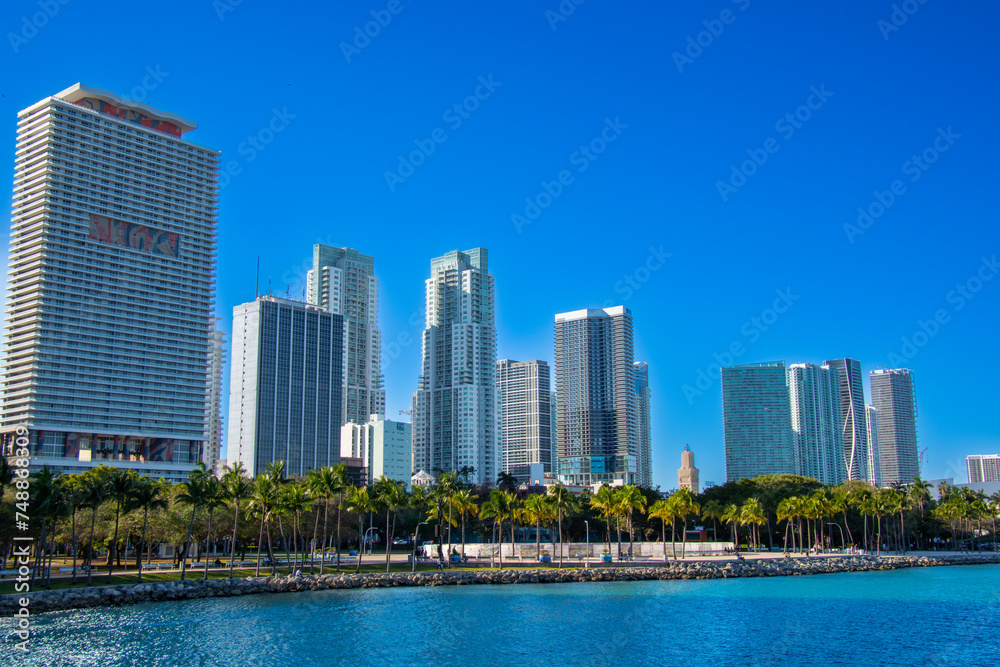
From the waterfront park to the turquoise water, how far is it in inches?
561

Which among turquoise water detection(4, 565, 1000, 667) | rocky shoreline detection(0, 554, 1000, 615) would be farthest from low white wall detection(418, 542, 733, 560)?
turquoise water detection(4, 565, 1000, 667)

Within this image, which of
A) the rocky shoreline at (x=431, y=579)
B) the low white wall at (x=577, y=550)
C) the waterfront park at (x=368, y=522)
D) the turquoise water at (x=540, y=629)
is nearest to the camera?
the turquoise water at (x=540, y=629)

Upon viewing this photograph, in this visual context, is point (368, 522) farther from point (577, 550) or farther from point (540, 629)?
point (540, 629)

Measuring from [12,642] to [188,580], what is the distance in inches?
1194

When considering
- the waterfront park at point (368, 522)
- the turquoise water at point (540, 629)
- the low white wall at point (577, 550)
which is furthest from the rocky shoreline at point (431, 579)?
the low white wall at point (577, 550)

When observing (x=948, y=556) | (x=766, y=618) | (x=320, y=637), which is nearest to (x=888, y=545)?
(x=948, y=556)

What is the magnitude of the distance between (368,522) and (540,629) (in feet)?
349

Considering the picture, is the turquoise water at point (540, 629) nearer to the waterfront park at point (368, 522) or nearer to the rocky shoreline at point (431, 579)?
the rocky shoreline at point (431, 579)

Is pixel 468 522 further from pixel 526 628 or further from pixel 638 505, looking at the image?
pixel 526 628

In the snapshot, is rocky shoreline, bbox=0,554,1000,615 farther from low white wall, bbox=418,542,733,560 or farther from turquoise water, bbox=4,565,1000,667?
low white wall, bbox=418,542,733,560

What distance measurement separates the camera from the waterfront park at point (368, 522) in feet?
299

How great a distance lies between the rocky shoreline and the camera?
76438 mm

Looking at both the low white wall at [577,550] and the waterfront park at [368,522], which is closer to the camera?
the waterfront park at [368,522]

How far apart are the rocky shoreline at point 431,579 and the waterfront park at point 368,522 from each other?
16.1 feet
